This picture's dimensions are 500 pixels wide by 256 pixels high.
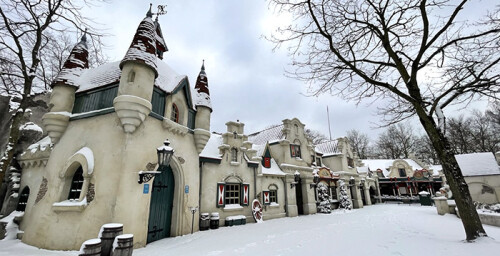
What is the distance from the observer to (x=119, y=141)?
A: 7.83m

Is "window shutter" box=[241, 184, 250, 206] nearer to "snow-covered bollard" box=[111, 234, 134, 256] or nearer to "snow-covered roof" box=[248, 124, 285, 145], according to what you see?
"snow-covered roof" box=[248, 124, 285, 145]

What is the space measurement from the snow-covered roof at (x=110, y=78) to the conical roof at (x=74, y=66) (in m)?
0.22

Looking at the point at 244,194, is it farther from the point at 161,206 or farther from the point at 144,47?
the point at 144,47

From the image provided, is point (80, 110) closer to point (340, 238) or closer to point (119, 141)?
point (119, 141)

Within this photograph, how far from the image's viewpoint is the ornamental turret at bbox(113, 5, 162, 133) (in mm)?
7777

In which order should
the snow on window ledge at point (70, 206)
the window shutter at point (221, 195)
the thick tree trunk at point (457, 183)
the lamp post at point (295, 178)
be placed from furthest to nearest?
the lamp post at point (295, 178), the window shutter at point (221, 195), the snow on window ledge at point (70, 206), the thick tree trunk at point (457, 183)

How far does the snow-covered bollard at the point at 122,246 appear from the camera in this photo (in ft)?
18.2

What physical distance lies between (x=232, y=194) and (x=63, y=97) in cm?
1015

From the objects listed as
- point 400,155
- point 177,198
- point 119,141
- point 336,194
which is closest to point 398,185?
point 400,155

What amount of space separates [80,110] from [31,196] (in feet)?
14.7

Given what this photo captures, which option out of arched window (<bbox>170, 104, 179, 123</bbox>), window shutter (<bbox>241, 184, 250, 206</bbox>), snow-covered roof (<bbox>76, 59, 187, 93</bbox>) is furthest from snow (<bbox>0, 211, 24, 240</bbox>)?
window shutter (<bbox>241, 184, 250, 206</bbox>)

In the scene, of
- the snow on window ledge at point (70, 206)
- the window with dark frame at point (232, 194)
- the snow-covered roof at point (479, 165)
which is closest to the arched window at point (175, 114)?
the snow on window ledge at point (70, 206)

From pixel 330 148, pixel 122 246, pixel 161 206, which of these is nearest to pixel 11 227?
pixel 161 206

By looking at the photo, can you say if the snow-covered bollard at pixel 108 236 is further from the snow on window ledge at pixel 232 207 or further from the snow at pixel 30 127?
the snow at pixel 30 127
